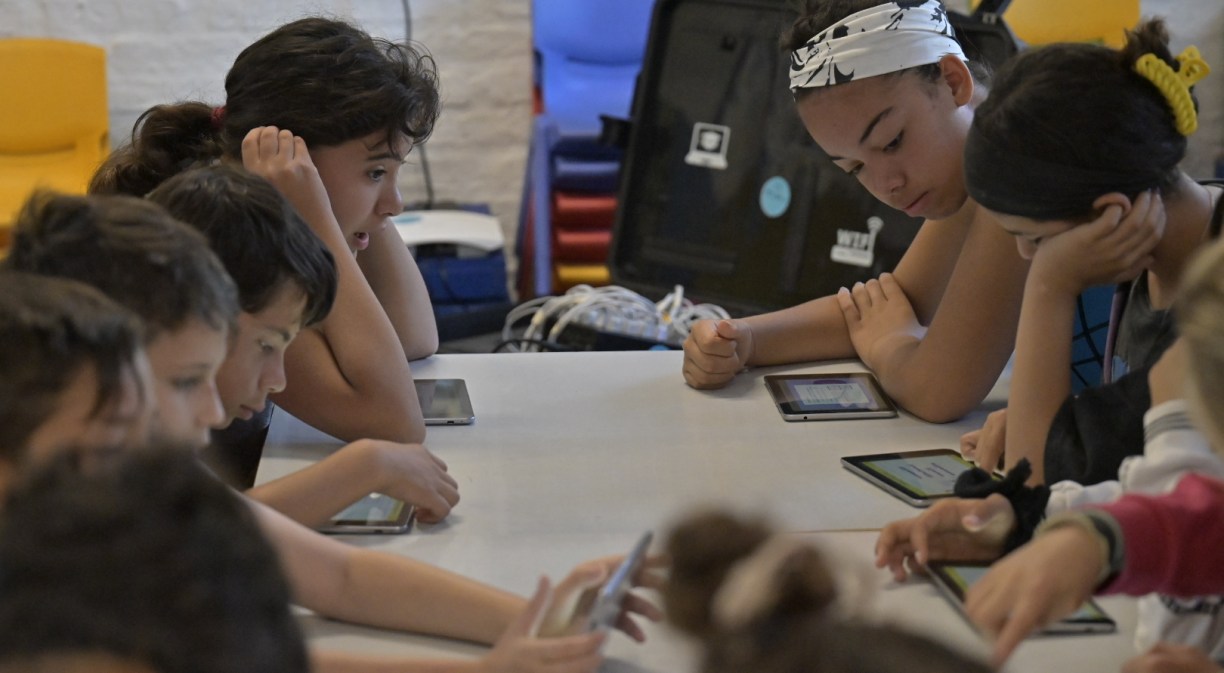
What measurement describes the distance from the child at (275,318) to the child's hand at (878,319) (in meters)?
0.61

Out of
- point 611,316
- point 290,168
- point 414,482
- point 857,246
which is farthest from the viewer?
point 857,246

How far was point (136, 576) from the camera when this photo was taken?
17.1 inches

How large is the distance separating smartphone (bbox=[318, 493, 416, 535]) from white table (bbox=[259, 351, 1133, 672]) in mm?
14

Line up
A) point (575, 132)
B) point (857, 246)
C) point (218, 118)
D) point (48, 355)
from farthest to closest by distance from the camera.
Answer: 1. point (575, 132)
2. point (857, 246)
3. point (218, 118)
4. point (48, 355)

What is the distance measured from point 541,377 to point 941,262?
51cm

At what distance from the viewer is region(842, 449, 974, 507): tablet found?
1.17 m

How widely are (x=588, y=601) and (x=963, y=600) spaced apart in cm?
29

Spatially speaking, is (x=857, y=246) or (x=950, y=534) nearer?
(x=950, y=534)

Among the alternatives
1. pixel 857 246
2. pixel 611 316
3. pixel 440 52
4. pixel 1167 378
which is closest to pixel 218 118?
pixel 611 316

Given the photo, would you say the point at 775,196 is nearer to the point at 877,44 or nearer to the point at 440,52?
the point at 877,44

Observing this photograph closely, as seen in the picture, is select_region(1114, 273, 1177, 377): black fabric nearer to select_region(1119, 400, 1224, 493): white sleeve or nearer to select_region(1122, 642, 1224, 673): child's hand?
select_region(1119, 400, 1224, 493): white sleeve

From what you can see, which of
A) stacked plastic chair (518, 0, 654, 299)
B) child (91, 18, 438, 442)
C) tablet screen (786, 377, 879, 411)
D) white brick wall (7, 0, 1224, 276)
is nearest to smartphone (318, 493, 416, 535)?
child (91, 18, 438, 442)

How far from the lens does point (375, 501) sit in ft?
3.83

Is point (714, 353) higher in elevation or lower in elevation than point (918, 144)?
lower
